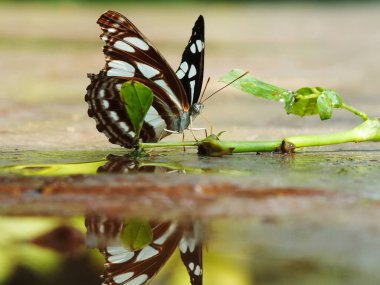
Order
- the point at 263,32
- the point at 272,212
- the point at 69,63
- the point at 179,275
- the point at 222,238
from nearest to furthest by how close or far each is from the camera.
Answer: the point at 179,275, the point at 222,238, the point at 272,212, the point at 69,63, the point at 263,32

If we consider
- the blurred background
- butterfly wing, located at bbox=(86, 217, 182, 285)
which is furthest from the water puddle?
the blurred background

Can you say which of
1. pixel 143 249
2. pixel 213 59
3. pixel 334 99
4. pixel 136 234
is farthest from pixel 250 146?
pixel 213 59

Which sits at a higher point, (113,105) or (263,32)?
(263,32)

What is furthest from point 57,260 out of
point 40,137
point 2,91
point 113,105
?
point 2,91

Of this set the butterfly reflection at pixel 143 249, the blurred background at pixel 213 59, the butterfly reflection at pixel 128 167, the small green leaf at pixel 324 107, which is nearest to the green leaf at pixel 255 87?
the small green leaf at pixel 324 107

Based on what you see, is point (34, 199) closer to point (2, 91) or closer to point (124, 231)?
point (124, 231)

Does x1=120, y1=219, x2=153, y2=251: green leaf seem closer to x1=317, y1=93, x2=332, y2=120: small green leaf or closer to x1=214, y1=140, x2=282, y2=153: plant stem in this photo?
x1=214, y1=140, x2=282, y2=153: plant stem
